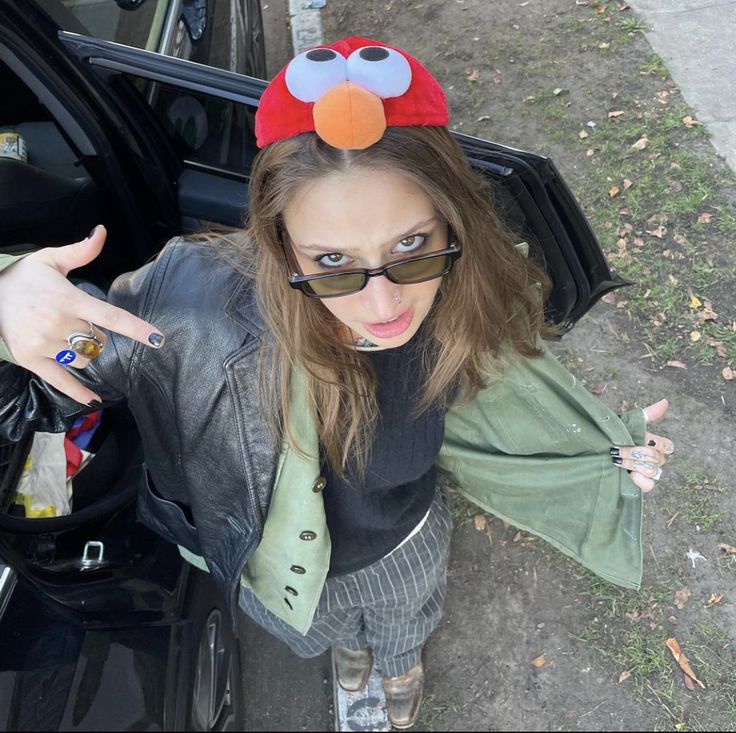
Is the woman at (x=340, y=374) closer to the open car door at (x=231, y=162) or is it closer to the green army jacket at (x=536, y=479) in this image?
the green army jacket at (x=536, y=479)

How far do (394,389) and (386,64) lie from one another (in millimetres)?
801

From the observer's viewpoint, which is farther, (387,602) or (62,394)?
(387,602)

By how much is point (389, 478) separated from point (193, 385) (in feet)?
1.98

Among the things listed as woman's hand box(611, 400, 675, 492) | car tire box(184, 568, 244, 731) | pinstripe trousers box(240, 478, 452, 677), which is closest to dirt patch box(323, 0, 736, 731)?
pinstripe trousers box(240, 478, 452, 677)

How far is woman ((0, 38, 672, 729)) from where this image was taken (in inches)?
48.0

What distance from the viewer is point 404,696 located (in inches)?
97.4

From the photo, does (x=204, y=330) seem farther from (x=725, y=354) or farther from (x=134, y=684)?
(x=725, y=354)

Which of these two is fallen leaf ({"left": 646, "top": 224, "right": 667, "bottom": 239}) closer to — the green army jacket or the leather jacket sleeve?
the green army jacket

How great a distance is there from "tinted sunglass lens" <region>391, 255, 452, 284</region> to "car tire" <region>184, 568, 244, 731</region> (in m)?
1.11

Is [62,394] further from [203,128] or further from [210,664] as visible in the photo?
[203,128]

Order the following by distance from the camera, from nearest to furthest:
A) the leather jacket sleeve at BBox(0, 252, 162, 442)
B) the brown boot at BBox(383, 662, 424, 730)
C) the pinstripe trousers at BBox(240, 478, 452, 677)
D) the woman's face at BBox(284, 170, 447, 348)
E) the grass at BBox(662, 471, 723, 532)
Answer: the woman's face at BBox(284, 170, 447, 348), the leather jacket sleeve at BBox(0, 252, 162, 442), the pinstripe trousers at BBox(240, 478, 452, 677), the brown boot at BBox(383, 662, 424, 730), the grass at BBox(662, 471, 723, 532)

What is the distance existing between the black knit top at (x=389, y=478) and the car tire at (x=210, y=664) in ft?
1.41

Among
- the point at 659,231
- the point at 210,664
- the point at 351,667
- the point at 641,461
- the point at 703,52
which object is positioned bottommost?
the point at 351,667

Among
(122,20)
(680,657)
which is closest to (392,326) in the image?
(122,20)
